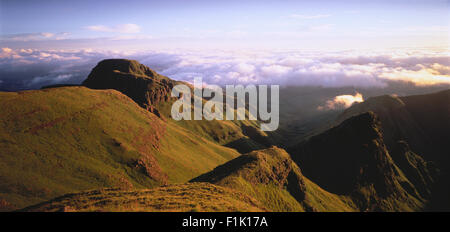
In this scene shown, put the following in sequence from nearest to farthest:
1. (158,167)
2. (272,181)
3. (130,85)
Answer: (272,181), (158,167), (130,85)

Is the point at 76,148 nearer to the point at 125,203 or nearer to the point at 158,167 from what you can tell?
the point at 158,167

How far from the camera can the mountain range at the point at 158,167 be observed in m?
42.1

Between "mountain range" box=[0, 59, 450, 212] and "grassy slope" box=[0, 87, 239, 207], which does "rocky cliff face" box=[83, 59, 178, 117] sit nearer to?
"mountain range" box=[0, 59, 450, 212]

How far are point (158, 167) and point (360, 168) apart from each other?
120m

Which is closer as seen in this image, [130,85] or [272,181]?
[272,181]

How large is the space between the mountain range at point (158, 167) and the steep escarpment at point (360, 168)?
0.67 meters

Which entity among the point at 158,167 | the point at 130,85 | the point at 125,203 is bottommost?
the point at 158,167

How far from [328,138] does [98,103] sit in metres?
141

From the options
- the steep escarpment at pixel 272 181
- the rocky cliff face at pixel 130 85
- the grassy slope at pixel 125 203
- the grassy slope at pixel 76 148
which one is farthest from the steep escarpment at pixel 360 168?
the rocky cliff face at pixel 130 85

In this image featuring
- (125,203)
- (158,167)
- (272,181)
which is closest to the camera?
(125,203)

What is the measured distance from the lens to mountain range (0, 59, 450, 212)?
138ft

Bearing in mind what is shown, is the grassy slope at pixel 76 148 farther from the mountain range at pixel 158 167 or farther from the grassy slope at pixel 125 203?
the grassy slope at pixel 125 203

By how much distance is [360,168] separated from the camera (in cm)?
13338

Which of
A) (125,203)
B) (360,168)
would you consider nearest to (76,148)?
(125,203)
